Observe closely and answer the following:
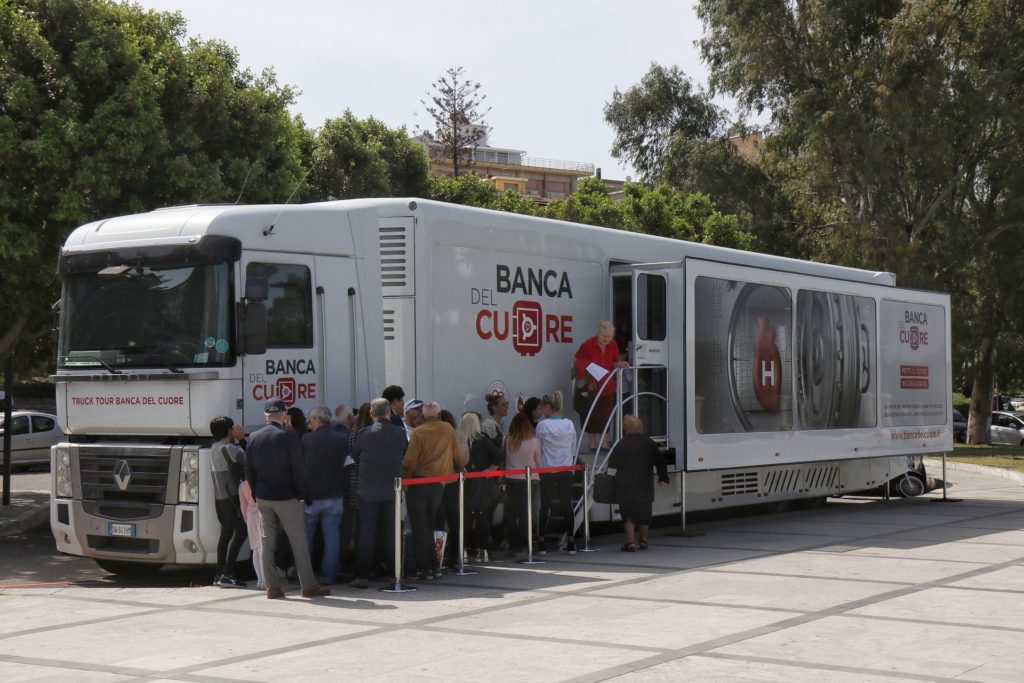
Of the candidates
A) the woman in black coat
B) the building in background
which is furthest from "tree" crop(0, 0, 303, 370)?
the building in background

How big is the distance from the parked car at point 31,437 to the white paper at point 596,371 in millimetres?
19773

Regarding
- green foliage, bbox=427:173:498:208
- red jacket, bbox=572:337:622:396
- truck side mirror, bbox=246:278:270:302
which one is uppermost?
green foliage, bbox=427:173:498:208

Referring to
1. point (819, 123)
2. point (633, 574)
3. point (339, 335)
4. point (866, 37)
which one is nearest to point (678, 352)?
point (633, 574)

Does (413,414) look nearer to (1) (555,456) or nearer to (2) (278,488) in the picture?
(2) (278,488)

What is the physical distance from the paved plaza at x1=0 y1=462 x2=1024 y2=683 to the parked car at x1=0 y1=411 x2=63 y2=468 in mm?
19153

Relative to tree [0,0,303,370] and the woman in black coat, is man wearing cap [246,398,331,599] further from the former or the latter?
tree [0,0,303,370]

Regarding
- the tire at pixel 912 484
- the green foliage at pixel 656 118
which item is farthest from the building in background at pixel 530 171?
the tire at pixel 912 484

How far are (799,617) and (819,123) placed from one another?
1208 inches

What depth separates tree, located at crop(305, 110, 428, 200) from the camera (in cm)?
3053

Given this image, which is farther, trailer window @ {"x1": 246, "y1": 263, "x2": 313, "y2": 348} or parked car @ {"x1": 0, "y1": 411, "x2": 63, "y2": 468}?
parked car @ {"x1": 0, "y1": 411, "x2": 63, "y2": 468}

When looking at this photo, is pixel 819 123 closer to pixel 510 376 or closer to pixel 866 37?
pixel 866 37

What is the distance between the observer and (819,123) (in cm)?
3850

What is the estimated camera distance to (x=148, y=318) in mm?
12023

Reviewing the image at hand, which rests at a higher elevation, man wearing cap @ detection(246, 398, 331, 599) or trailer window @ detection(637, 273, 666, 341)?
trailer window @ detection(637, 273, 666, 341)
